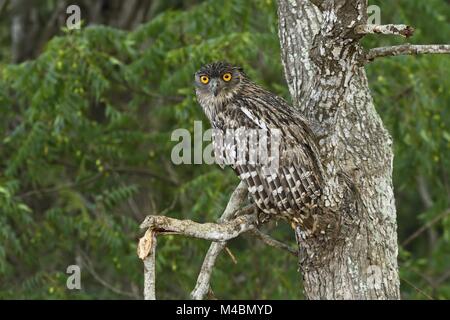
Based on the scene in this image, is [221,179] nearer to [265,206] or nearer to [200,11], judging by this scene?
[200,11]

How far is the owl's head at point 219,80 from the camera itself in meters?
5.56

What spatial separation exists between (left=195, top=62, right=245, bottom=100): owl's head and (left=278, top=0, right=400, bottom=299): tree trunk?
460mm

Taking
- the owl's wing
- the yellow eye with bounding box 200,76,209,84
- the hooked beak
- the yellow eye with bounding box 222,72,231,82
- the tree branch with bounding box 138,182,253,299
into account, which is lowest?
the tree branch with bounding box 138,182,253,299

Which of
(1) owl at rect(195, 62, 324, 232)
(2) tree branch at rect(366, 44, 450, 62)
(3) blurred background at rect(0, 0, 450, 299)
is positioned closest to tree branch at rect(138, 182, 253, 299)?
(1) owl at rect(195, 62, 324, 232)

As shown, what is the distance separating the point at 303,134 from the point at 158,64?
3.84m

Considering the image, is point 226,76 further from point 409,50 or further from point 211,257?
point 409,50

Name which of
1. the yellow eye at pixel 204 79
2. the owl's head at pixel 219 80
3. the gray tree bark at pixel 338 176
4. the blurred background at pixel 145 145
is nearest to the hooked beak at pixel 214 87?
the owl's head at pixel 219 80

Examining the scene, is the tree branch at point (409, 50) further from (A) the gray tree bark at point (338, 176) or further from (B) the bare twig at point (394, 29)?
(B) the bare twig at point (394, 29)

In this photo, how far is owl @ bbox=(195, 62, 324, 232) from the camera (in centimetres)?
474

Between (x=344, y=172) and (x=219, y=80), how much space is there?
1.14m

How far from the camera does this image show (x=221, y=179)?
7770 mm

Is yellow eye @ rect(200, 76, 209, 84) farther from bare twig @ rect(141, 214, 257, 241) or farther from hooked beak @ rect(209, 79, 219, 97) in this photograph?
bare twig @ rect(141, 214, 257, 241)

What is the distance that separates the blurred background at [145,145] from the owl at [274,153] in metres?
2.25
